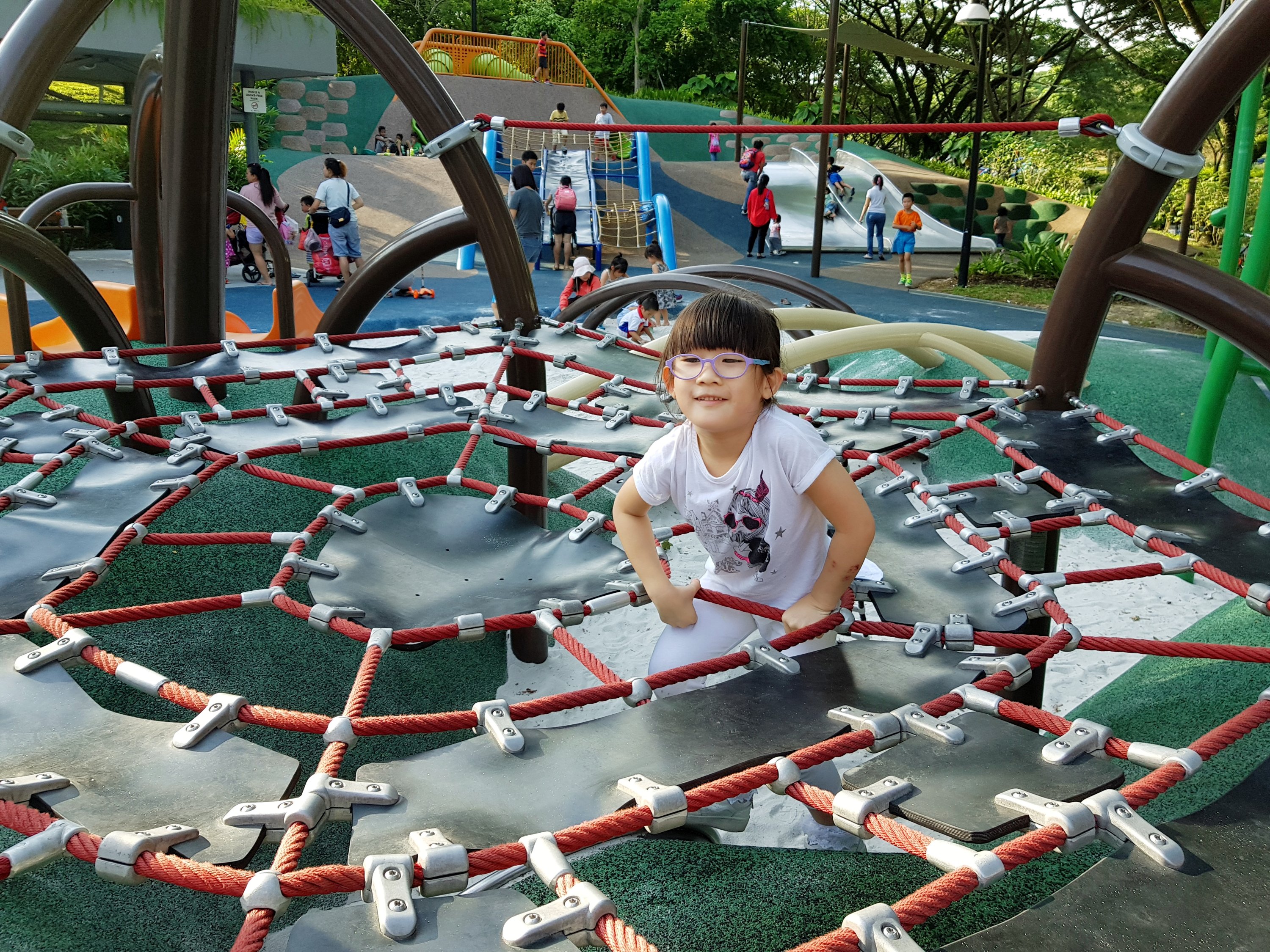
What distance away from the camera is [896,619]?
1445 mm

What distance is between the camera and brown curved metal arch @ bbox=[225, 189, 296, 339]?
456 cm

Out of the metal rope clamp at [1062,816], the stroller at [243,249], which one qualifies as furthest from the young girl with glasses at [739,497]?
the stroller at [243,249]

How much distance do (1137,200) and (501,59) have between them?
17818 mm

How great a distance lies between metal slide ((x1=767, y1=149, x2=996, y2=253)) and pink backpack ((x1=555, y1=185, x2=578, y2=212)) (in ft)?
5.62

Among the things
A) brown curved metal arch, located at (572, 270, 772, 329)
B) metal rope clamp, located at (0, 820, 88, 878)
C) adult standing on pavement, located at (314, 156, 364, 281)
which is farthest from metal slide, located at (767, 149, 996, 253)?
metal rope clamp, located at (0, 820, 88, 878)

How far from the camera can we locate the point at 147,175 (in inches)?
144

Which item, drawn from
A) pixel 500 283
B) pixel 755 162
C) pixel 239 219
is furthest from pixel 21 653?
pixel 755 162

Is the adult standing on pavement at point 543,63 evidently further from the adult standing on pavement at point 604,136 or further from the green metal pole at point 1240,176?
the green metal pole at point 1240,176

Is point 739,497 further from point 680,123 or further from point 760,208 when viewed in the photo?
point 680,123

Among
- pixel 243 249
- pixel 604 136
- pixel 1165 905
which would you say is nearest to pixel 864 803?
pixel 1165 905

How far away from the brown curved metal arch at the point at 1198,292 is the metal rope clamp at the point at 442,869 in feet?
5.69

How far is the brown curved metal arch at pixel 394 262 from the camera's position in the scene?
111 inches

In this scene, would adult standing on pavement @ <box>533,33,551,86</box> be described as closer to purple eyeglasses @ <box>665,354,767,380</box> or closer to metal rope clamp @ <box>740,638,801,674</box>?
purple eyeglasses @ <box>665,354,767,380</box>

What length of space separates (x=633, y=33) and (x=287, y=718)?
87.7 ft
